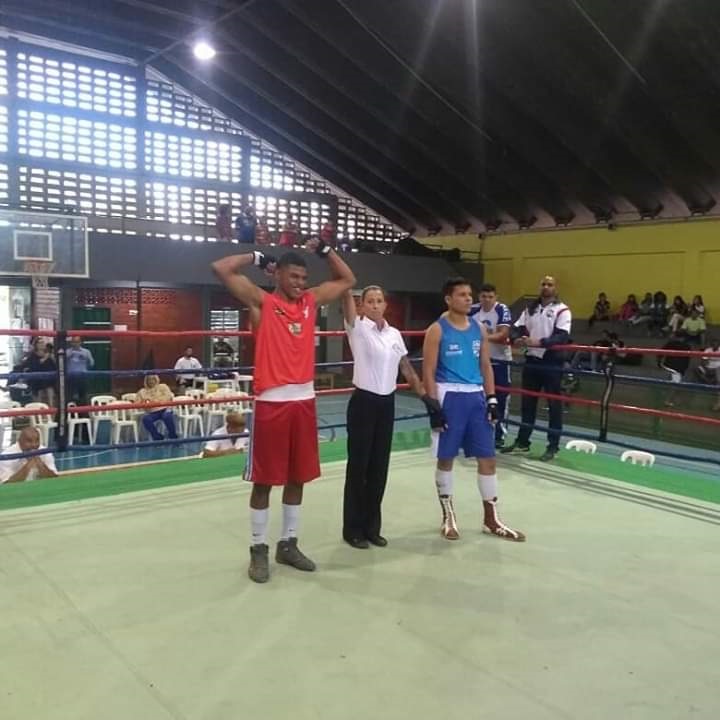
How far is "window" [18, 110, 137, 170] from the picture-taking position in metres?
15.8

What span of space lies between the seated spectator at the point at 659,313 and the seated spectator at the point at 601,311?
133cm

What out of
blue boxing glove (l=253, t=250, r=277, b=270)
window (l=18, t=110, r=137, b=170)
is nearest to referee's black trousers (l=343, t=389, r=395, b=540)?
blue boxing glove (l=253, t=250, r=277, b=270)

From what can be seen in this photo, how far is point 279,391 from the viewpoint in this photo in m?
3.28

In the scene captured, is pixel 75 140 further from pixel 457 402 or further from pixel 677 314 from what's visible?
pixel 457 402

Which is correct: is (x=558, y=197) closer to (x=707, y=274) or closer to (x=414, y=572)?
(x=707, y=274)

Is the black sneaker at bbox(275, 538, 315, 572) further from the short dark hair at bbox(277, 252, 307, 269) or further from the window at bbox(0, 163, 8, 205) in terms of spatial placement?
the window at bbox(0, 163, 8, 205)

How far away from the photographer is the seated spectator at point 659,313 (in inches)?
611

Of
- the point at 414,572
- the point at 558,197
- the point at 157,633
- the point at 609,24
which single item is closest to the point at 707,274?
the point at 558,197

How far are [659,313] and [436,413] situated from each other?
13358 millimetres

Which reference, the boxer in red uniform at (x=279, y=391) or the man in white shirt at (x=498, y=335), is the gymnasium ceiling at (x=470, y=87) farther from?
the boxer in red uniform at (x=279, y=391)

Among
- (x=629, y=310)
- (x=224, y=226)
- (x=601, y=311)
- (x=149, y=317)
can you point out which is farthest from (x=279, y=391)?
(x=601, y=311)

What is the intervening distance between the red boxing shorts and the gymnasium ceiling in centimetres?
1055

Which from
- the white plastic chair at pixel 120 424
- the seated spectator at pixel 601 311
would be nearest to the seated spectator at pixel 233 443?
the white plastic chair at pixel 120 424

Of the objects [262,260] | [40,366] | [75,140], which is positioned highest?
[75,140]
